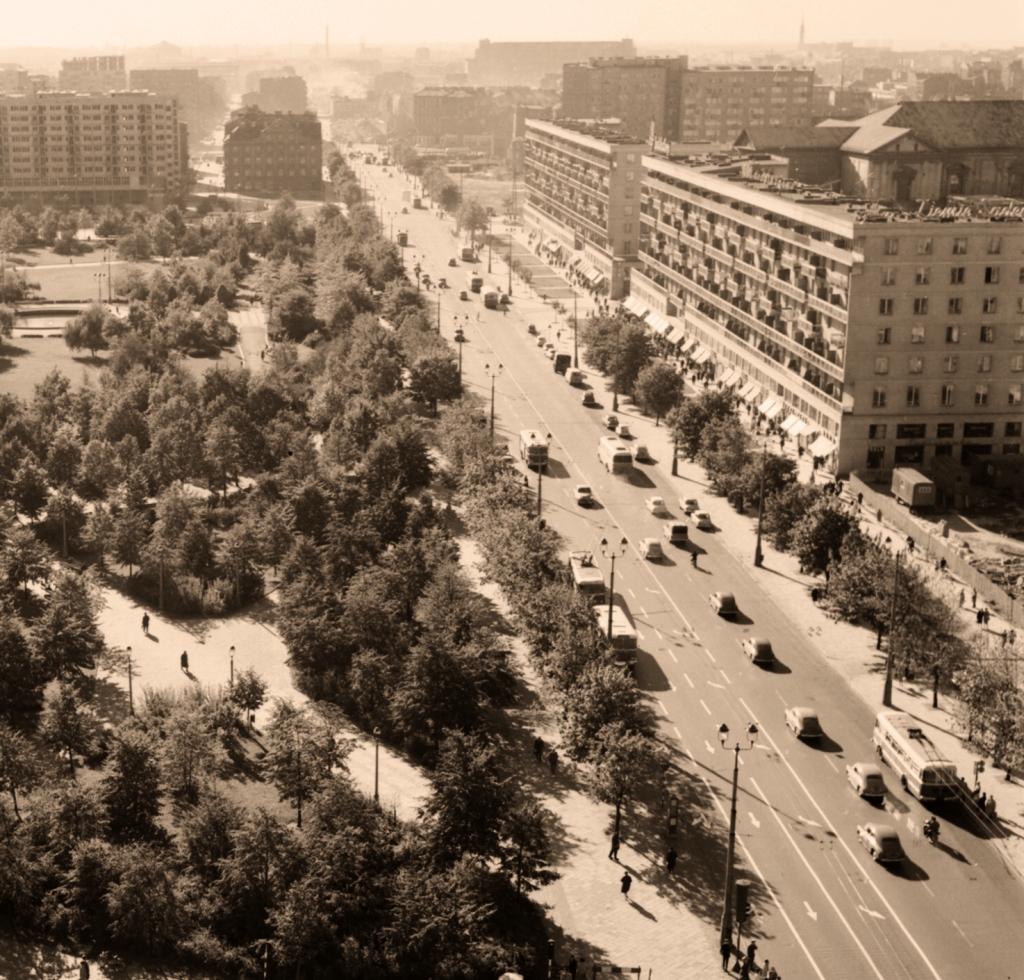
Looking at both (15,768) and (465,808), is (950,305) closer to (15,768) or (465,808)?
(465,808)

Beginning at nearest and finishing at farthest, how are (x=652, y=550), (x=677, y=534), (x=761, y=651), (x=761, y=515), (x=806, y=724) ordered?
(x=806, y=724) → (x=761, y=651) → (x=652, y=550) → (x=761, y=515) → (x=677, y=534)

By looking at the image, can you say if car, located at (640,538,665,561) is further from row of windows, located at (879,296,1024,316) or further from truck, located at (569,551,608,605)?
row of windows, located at (879,296,1024,316)

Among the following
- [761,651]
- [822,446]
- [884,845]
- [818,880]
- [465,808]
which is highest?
[822,446]

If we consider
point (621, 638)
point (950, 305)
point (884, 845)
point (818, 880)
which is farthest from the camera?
point (950, 305)

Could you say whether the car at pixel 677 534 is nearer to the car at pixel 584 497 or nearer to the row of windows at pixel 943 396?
the car at pixel 584 497

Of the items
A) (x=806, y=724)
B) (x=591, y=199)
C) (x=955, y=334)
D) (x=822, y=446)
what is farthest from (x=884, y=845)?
(x=591, y=199)

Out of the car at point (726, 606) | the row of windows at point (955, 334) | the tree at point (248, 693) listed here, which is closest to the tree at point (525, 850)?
the tree at point (248, 693)

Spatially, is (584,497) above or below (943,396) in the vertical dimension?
below
